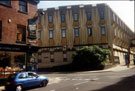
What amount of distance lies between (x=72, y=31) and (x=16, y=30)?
22244mm

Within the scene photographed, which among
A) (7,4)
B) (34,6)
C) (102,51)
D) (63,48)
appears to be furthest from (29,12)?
(63,48)

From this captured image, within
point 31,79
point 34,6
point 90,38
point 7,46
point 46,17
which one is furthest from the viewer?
point 46,17

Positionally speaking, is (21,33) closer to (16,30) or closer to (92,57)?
(16,30)

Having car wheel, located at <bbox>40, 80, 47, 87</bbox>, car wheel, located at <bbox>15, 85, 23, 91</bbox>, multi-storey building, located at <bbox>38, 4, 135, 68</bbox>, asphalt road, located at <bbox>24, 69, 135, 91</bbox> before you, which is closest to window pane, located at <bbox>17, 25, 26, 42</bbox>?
asphalt road, located at <bbox>24, 69, 135, 91</bbox>

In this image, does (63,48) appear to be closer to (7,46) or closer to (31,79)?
(7,46)

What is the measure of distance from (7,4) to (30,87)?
886 centimetres

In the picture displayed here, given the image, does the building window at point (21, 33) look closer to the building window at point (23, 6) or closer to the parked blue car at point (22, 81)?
the building window at point (23, 6)

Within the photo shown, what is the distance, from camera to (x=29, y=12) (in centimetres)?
2044

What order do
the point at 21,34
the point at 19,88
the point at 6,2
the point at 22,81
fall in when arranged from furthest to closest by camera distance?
the point at 21,34, the point at 6,2, the point at 22,81, the point at 19,88

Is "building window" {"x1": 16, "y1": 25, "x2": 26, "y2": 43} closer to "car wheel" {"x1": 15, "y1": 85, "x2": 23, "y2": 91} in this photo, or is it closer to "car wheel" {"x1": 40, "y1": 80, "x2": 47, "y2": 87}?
"car wheel" {"x1": 40, "y1": 80, "x2": 47, "y2": 87}

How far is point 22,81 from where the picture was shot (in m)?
13.2

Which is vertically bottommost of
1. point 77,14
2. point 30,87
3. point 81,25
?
point 30,87

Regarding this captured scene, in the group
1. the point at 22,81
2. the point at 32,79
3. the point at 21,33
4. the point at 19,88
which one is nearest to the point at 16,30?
the point at 21,33

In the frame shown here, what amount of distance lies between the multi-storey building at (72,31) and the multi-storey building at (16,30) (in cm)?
1773
